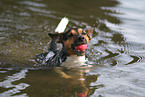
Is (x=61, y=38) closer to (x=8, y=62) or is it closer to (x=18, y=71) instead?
(x=18, y=71)

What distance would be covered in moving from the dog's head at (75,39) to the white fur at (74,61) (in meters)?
0.15

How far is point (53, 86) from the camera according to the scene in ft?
17.7

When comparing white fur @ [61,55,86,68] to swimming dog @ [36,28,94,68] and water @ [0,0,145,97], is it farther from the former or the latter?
water @ [0,0,145,97]

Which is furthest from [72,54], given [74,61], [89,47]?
[89,47]

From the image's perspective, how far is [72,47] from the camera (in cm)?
598

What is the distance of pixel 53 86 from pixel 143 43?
388cm

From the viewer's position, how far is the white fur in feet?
20.5

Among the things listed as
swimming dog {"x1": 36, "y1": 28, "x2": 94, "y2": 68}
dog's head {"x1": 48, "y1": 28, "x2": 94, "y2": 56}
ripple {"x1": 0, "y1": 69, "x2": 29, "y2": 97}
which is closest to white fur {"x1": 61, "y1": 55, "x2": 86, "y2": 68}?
swimming dog {"x1": 36, "y1": 28, "x2": 94, "y2": 68}

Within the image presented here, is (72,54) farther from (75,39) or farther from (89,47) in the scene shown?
(89,47)

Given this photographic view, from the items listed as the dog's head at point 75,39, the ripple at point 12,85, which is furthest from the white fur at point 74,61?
the ripple at point 12,85

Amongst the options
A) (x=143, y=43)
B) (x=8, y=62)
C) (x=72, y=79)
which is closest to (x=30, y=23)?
(x=8, y=62)

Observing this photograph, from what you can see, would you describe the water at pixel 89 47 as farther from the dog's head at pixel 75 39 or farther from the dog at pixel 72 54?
the dog's head at pixel 75 39

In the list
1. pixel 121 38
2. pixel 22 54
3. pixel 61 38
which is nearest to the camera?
pixel 61 38

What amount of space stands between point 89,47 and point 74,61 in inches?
85.5
